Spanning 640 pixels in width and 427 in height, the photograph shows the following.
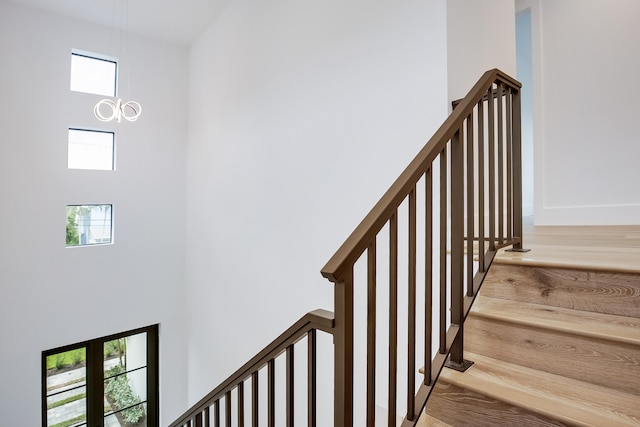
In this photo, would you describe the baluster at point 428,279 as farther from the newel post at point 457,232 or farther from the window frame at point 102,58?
the window frame at point 102,58

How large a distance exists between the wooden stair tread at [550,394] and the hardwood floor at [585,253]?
447mm

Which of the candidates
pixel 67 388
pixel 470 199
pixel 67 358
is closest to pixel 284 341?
pixel 470 199

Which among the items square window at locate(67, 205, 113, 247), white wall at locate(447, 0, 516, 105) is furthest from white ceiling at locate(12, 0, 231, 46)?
white wall at locate(447, 0, 516, 105)

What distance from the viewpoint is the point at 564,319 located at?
136 centimetres

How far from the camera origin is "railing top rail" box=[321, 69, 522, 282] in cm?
95

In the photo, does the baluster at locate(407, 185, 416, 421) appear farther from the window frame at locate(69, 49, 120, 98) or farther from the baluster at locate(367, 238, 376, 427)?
the window frame at locate(69, 49, 120, 98)

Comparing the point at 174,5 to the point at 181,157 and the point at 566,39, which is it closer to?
the point at 181,157

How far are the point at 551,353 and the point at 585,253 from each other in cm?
62

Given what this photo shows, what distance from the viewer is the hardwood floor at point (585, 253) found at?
1.40 meters

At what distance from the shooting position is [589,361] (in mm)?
1237

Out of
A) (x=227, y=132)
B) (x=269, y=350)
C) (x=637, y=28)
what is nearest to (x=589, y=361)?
(x=269, y=350)

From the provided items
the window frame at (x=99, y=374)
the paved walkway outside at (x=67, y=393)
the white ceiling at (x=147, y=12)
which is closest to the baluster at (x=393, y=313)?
the white ceiling at (x=147, y=12)

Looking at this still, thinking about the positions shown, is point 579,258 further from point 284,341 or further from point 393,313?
point 284,341

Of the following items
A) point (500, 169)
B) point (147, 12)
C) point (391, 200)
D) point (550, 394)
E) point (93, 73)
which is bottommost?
point (550, 394)
